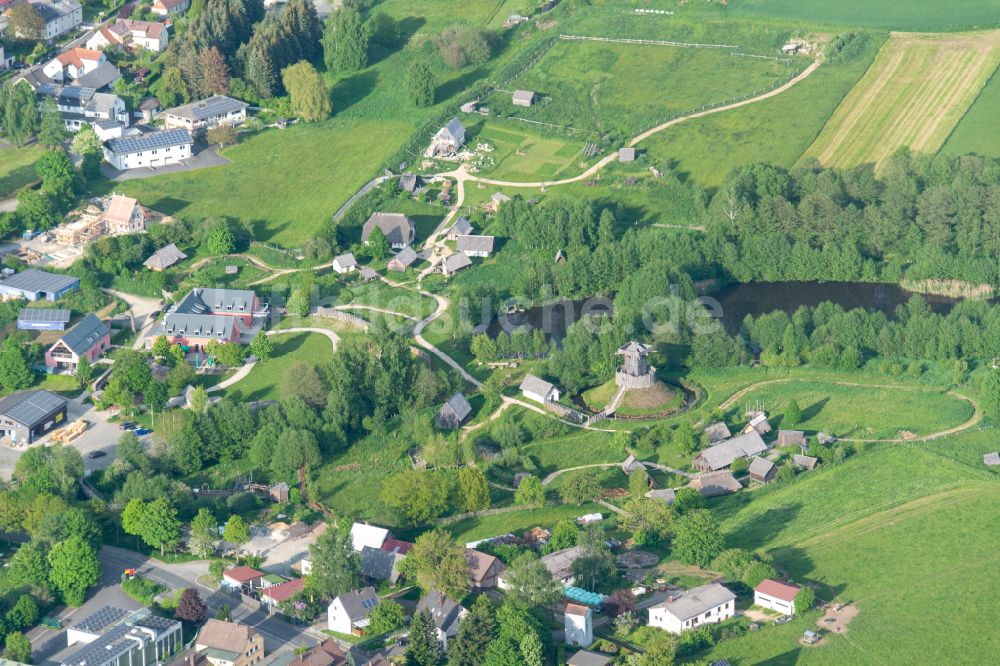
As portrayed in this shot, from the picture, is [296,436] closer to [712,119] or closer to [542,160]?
[542,160]

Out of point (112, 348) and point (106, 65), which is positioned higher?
point (106, 65)

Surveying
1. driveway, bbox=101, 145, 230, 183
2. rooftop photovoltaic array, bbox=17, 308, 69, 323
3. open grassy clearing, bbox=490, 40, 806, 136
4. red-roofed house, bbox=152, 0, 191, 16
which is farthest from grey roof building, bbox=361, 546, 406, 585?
red-roofed house, bbox=152, 0, 191, 16

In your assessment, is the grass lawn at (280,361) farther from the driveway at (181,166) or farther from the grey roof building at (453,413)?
the driveway at (181,166)

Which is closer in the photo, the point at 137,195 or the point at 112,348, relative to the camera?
the point at 112,348

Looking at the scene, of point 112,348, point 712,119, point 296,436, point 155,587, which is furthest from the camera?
point 712,119

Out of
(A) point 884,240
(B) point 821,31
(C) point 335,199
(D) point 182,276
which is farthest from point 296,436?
(B) point 821,31

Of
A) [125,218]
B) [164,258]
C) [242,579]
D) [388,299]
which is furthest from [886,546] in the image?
[125,218]

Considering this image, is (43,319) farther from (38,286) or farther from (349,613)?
(349,613)

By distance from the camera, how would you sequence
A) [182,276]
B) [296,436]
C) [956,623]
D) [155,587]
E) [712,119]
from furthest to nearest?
[712,119], [182,276], [296,436], [155,587], [956,623]
